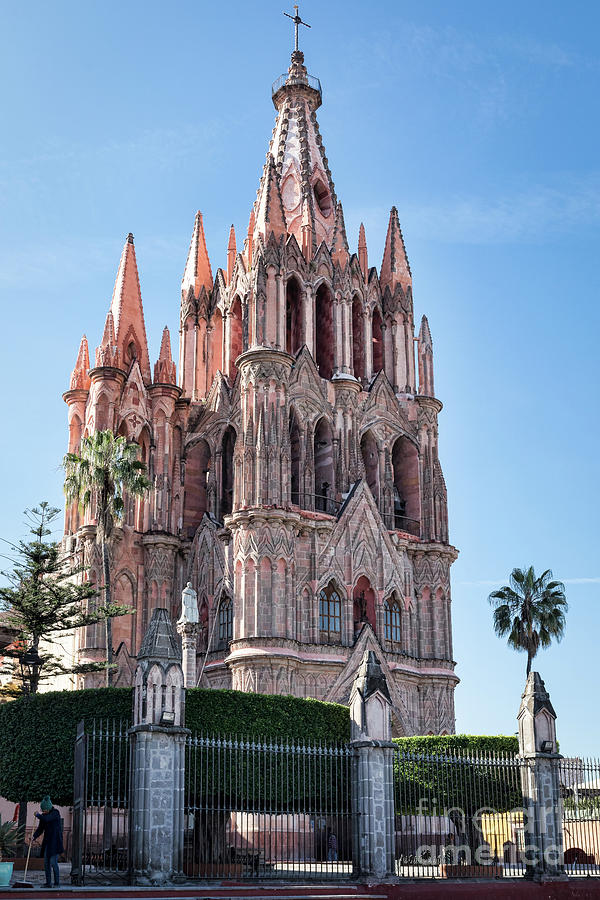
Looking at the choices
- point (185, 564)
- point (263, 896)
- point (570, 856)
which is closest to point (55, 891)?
point (263, 896)

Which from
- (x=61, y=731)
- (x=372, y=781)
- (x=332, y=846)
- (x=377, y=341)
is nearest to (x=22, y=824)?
(x=61, y=731)

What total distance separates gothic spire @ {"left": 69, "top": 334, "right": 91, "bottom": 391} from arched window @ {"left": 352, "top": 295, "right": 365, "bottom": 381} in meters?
11.5

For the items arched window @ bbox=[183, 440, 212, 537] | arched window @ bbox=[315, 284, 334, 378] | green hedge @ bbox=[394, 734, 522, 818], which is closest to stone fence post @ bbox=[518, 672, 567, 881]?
green hedge @ bbox=[394, 734, 522, 818]

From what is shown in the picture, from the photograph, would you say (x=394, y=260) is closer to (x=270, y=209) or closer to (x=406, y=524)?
(x=270, y=209)

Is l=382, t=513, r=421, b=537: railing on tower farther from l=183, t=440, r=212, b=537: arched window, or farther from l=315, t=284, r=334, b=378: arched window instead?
l=183, t=440, r=212, b=537: arched window

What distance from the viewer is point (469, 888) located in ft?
77.1

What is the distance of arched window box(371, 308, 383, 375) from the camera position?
168 ft

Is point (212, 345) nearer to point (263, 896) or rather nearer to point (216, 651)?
point (216, 651)

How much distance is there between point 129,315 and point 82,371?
10.4 ft

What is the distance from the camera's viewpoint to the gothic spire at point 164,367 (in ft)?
158

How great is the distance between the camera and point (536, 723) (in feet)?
85.4

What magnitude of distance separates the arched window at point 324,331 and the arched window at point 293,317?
3.42 feet

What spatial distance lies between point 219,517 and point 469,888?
25.2 metres

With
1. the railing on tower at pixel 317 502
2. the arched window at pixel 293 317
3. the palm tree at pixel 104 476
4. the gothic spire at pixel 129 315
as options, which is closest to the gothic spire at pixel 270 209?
the arched window at pixel 293 317
